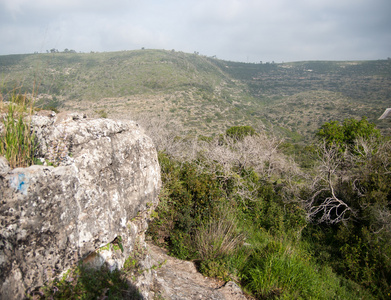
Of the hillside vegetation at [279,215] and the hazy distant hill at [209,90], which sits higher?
the hazy distant hill at [209,90]

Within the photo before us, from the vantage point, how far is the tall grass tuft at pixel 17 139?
2.30 metres

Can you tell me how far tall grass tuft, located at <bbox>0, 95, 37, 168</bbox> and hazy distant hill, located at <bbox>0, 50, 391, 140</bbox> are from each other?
19134mm

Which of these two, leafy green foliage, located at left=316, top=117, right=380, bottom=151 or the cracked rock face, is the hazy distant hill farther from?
the cracked rock face

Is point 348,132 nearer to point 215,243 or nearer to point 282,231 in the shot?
point 282,231

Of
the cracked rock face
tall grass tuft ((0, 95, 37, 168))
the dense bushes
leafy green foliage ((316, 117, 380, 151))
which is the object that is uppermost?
tall grass tuft ((0, 95, 37, 168))

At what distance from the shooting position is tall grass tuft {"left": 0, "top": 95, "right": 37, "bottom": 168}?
230 centimetres

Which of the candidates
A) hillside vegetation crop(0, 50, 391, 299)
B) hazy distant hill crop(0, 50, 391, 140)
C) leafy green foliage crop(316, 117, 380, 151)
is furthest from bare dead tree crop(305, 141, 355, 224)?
hazy distant hill crop(0, 50, 391, 140)

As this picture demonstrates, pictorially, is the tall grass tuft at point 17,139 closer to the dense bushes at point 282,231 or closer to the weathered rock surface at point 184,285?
the weathered rock surface at point 184,285

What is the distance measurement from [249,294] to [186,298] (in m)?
1.28

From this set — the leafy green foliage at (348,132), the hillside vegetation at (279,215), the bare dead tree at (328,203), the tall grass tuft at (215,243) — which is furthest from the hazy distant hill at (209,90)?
the tall grass tuft at (215,243)

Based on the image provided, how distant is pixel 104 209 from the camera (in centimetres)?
278

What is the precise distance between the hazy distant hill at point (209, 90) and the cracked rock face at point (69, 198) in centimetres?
1871

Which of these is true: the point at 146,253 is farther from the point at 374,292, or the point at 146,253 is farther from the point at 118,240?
the point at 374,292

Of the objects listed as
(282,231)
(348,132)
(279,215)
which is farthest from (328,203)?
(348,132)
